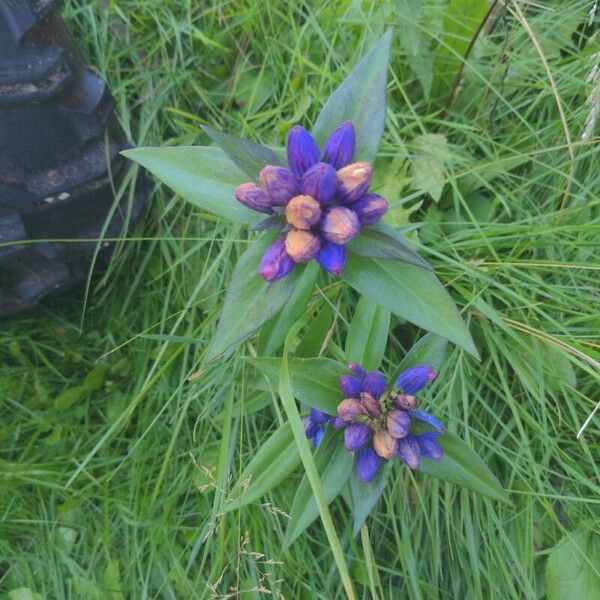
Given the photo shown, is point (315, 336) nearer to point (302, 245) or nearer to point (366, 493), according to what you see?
point (366, 493)

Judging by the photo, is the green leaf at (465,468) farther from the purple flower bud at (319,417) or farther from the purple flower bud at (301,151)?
the purple flower bud at (301,151)

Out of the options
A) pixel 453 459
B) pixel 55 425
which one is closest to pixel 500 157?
pixel 453 459

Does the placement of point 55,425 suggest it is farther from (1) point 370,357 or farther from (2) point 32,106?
(1) point 370,357

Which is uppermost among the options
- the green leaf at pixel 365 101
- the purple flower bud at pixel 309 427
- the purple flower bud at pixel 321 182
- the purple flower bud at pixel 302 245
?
the green leaf at pixel 365 101

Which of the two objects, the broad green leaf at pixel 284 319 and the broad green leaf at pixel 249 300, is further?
the broad green leaf at pixel 284 319

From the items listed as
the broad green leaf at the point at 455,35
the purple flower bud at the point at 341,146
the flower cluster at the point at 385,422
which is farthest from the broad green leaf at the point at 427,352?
the broad green leaf at the point at 455,35

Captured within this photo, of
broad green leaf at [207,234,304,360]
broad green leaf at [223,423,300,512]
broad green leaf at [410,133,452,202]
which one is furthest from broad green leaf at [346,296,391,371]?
broad green leaf at [410,133,452,202]

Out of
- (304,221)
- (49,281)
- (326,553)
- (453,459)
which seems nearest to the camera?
(304,221)
